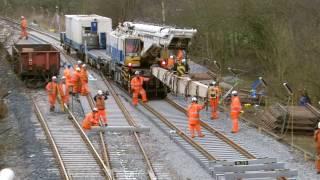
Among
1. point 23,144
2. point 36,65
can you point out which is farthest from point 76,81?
point 23,144

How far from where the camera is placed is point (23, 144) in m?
16.7

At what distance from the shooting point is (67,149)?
15914mm

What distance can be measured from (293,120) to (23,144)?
8.94 meters

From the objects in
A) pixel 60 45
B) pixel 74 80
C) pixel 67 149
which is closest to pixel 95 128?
pixel 67 149

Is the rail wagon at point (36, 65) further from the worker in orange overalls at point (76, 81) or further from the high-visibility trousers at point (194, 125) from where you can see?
the high-visibility trousers at point (194, 125)

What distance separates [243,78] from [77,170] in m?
20.2

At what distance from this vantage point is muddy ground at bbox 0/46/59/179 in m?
14.0

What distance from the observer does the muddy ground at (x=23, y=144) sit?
14.0 meters

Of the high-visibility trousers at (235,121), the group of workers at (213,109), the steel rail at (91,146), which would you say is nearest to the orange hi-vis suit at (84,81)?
the steel rail at (91,146)

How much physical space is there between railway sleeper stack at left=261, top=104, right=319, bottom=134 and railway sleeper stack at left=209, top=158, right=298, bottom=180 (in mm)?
6032

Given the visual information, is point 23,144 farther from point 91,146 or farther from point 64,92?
point 64,92

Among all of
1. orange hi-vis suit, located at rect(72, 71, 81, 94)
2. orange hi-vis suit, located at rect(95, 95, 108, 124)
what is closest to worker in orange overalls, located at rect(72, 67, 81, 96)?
orange hi-vis suit, located at rect(72, 71, 81, 94)

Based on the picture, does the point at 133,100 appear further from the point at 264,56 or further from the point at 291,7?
the point at 291,7

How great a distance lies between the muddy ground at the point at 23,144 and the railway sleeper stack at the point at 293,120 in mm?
7732
